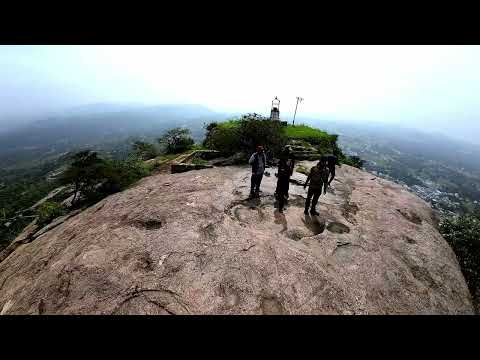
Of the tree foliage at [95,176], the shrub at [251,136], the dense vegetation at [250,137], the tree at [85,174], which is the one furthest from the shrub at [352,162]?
the tree at [85,174]

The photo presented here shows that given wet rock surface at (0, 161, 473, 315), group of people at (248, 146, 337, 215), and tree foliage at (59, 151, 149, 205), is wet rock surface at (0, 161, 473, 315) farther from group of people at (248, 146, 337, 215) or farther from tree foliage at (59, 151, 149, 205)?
tree foliage at (59, 151, 149, 205)

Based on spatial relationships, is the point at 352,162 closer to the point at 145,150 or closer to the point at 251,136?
the point at 251,136

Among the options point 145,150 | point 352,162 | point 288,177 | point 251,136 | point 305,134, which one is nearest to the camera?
point 288,177

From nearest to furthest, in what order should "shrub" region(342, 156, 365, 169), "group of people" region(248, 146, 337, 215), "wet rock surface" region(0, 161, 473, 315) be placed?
"wet rock surface" region(0, 161, 473, 315) → "group of people" region(248, 146, 337, 215) → "shrub" region(342, 156, 365, 169)

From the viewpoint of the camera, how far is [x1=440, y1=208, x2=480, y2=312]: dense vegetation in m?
9.08

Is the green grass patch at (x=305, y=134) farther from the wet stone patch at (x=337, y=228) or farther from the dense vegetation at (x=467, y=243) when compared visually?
the wet stone patch at (x=337, y=228)

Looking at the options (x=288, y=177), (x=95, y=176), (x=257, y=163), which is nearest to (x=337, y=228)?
(x=288, y=177)

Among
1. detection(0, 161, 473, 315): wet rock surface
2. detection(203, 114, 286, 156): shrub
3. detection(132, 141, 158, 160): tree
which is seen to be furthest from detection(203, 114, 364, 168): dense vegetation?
detection(132, 141, 158, 160): tree

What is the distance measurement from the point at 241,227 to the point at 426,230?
7.24m

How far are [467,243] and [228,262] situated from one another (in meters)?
10.5

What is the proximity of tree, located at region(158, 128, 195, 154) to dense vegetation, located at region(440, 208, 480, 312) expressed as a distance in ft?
53.1

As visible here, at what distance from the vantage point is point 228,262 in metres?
5.79

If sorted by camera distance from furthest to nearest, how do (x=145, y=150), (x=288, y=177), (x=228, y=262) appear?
(x=145, y=150)
(x=288, y=177)
(x=228, y=262)

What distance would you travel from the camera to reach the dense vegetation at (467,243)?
9.08 m
